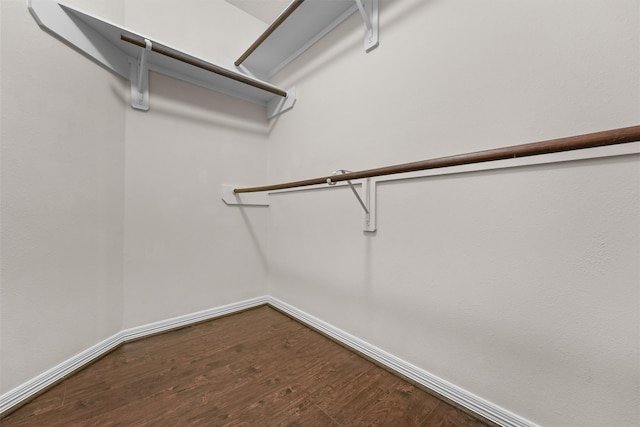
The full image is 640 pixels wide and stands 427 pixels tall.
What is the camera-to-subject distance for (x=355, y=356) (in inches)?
51.1

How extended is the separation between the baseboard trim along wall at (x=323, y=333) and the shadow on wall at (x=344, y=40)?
1.66 metres

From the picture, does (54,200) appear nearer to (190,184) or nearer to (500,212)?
(190,184)

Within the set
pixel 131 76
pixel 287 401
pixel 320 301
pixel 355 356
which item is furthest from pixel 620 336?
pixel 131 76

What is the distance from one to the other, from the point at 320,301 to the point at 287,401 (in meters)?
0.67

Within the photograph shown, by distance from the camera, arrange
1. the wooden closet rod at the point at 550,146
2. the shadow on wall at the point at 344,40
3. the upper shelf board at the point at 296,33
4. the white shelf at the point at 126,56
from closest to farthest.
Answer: the wooden closet rod at the point at 550,146 → the white shelf at the point at 126,56 → the shadow on wall at the point at 344,40 → the upper shelf board at the point at 296,33

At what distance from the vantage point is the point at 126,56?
4.67 feet

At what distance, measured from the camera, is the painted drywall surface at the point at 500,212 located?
0.70m

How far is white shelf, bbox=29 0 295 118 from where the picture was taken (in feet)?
3.50

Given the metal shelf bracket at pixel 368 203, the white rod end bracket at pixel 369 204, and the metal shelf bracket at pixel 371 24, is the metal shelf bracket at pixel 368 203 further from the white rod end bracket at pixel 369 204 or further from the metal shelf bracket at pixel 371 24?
the metal shelf bracket at pixel 371 24

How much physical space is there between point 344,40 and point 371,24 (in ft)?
0.71

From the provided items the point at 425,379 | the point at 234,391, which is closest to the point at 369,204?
the point at 425,379

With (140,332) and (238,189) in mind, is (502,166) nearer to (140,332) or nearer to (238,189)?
(238,189)

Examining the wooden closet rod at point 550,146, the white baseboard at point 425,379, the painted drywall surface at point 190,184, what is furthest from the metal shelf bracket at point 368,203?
the painted drywall surface at point 190,184

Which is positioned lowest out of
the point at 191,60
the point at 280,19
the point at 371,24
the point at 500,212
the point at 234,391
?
the point at 234,391
